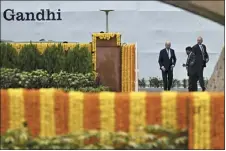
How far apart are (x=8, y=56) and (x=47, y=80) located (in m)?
0.90

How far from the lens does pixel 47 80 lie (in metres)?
11.1

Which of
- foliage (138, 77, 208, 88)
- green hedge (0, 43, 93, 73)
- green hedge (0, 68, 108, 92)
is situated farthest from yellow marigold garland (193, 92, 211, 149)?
foliage (138, 77, 208, 88)

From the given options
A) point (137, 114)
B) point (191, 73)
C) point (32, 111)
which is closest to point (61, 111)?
point (32, 111)

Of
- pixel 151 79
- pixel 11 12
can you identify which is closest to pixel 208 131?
pixel 151 79

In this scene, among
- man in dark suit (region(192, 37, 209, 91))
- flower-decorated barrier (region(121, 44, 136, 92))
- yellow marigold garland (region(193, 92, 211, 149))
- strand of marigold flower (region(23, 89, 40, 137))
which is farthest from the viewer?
flower-decorated barrier (region(121, 44, 136, 92))

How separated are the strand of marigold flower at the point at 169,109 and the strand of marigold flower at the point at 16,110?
4.72 ft

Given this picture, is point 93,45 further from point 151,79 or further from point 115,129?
point 115,129

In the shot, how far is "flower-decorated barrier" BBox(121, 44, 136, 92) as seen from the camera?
43.3 ft

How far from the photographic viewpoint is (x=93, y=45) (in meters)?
12.8

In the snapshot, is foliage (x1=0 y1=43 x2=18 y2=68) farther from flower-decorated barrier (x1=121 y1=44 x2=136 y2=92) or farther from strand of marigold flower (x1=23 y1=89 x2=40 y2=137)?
strand of marigold flower (x1=23 y1=89 x2=40 y2=137)

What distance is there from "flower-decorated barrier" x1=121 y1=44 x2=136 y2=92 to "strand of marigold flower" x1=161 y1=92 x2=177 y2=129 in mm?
7090

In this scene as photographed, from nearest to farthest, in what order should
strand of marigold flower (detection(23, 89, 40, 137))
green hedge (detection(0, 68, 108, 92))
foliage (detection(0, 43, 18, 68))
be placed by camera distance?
strand of marigold flower (detection(23, 89, 40, 137)), green hedge (detection(0, 68, 108, 92)), foliage (detection(0, 43, 18, 68))

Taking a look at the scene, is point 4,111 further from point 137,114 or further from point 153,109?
point 153,109

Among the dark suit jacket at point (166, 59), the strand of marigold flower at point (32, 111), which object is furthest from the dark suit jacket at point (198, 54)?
the strand of marigold flower at point (32, 111)
